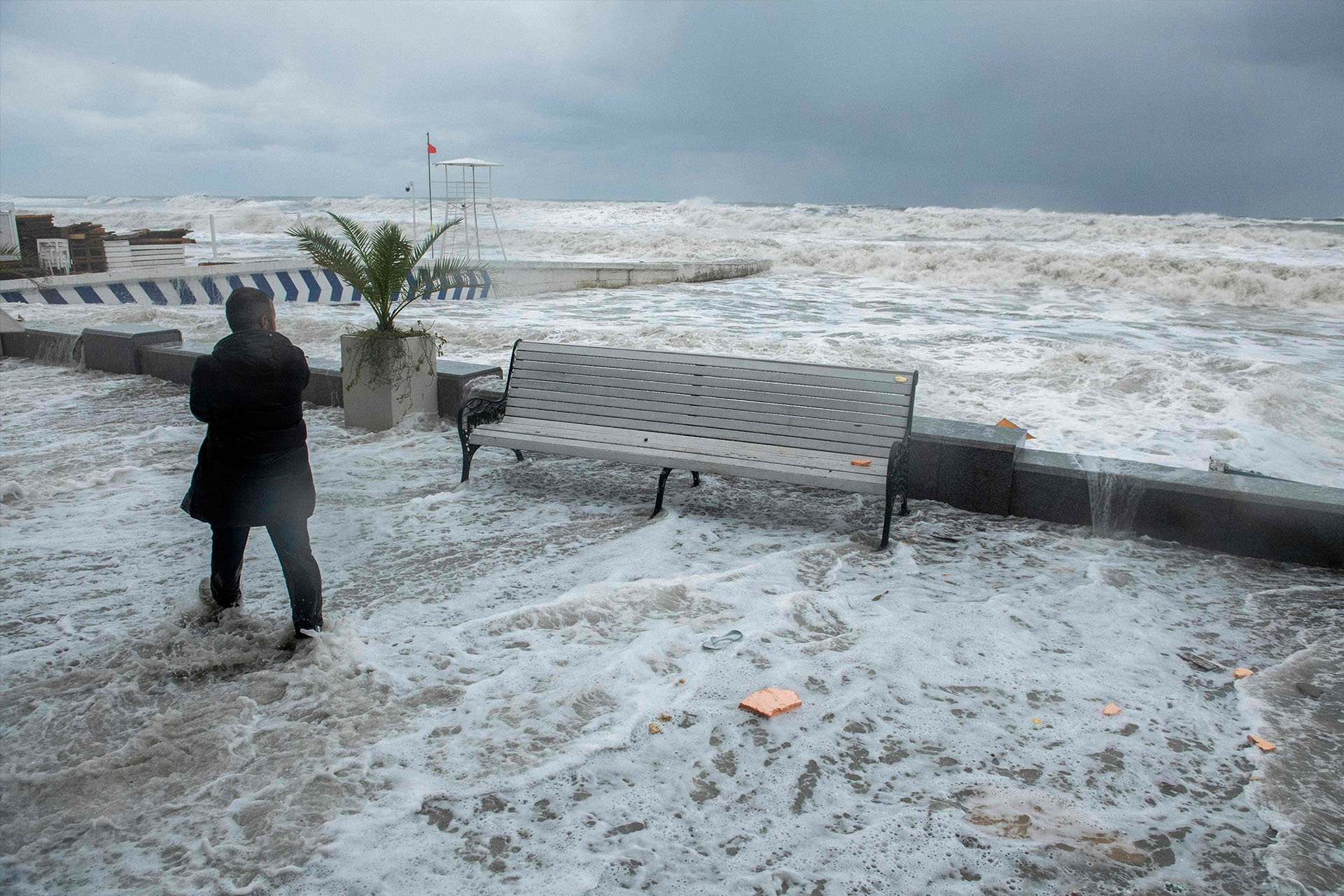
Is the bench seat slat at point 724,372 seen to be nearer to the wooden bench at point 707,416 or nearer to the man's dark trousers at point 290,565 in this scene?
the wooden bench at point 707,416

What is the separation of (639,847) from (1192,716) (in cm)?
234

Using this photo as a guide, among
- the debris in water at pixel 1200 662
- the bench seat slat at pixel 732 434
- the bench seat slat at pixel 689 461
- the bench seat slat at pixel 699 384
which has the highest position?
the bench seat slat at pixel 699 384

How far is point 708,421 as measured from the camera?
608 cm

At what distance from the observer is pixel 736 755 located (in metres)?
3.32

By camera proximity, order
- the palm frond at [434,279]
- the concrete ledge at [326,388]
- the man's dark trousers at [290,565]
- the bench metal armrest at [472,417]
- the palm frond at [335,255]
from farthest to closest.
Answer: the concrete ledge at [326,388], the palm frond at [434,279], the palm frond at [335,255], the bench metal armrest at [472,417], the man's dark trousers at [290,565]

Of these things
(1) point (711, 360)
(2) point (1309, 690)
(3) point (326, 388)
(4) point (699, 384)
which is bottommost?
(2) point (1309, 690)

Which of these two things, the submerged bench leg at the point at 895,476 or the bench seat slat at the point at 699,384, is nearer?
the submerged bench leg at the point at 895,476

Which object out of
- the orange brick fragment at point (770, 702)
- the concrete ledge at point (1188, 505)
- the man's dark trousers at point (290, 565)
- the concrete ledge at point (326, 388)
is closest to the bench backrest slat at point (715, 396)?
the concrete ledge at point (1188, 505)

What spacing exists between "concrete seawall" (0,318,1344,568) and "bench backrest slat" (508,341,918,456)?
1.54ft

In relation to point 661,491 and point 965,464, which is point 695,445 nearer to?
point 661,491

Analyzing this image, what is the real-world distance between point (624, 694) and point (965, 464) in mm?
3152

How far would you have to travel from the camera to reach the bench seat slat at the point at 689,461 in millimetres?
5234

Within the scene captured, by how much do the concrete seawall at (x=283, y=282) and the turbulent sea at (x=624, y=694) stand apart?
7.20 metres

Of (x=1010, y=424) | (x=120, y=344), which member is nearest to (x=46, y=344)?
(x=120, y=344)
